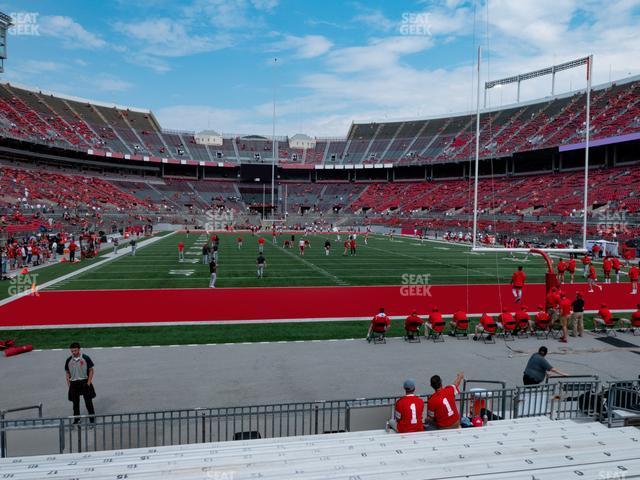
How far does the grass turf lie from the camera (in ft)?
36.9

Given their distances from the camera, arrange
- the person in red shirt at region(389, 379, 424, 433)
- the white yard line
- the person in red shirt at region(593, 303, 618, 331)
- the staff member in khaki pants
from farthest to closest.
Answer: the white yard line, the person in red shirt at region(593, 303, 618, 331), the staff member in khaki pants, the person in red shirt at region(389, 379, 424, 433)

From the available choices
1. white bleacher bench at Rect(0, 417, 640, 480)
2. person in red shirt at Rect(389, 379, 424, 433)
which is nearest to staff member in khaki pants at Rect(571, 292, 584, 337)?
white bleacher bench at Rect(0, 417, 640, 480)

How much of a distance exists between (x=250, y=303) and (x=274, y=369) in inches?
263

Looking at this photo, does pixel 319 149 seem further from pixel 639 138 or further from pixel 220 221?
pixel 639 138

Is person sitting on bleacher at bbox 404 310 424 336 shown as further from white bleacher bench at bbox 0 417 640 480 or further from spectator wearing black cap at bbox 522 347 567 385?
white bleacher bench at bbox 0 417 640 480

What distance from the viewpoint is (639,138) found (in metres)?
44.9

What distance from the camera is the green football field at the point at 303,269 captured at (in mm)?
20328

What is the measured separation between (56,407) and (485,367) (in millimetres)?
7964

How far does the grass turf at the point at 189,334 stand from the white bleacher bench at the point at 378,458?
6472 mm

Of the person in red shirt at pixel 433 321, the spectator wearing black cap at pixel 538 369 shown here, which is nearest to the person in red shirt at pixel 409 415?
the spectator wearing black cap at pixel 538 369

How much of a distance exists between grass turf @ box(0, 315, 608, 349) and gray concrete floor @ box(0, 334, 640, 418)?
0.54 meters

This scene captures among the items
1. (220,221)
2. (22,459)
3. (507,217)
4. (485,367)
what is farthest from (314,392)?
(220,221)

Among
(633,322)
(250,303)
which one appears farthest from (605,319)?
(250,303)

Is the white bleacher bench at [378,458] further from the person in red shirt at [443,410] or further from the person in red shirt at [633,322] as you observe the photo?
the person in red shirt at [633,322]
